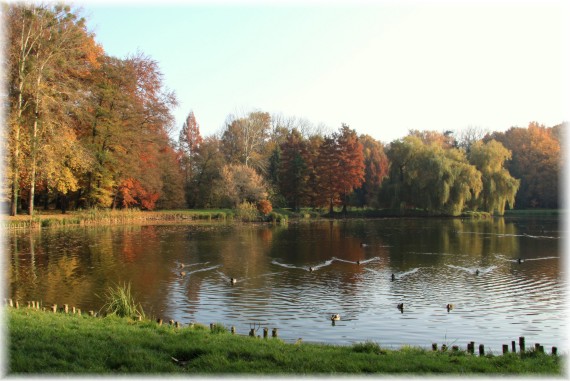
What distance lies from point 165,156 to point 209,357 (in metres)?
48.0

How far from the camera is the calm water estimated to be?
1249 cm

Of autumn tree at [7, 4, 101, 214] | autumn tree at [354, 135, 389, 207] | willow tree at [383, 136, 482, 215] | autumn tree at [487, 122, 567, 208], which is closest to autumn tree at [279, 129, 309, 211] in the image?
autumn tree at [354, 135, 389, 207]

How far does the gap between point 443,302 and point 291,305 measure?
4.58m

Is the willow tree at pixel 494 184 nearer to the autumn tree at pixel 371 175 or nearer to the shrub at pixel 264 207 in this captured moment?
the autumn tree at pixel 371 175

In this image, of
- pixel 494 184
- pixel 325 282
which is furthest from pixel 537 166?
pixel 325 282

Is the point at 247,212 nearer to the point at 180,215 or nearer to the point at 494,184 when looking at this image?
the point at 180,215

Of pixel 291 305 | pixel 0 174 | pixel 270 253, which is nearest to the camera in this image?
pixel 291 305

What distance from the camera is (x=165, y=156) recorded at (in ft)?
176

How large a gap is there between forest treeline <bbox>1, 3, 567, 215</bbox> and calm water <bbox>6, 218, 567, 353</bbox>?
838cm

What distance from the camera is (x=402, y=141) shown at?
60.1 metres

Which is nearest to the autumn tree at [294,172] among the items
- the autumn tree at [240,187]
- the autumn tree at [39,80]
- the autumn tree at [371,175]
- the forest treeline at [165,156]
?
the forest treeline at [165,156]

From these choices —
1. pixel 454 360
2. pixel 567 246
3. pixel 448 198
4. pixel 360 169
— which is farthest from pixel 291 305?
pixel 360 169

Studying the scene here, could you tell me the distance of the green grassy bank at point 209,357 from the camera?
22.3ft

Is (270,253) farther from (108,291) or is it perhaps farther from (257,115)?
(257,115)
